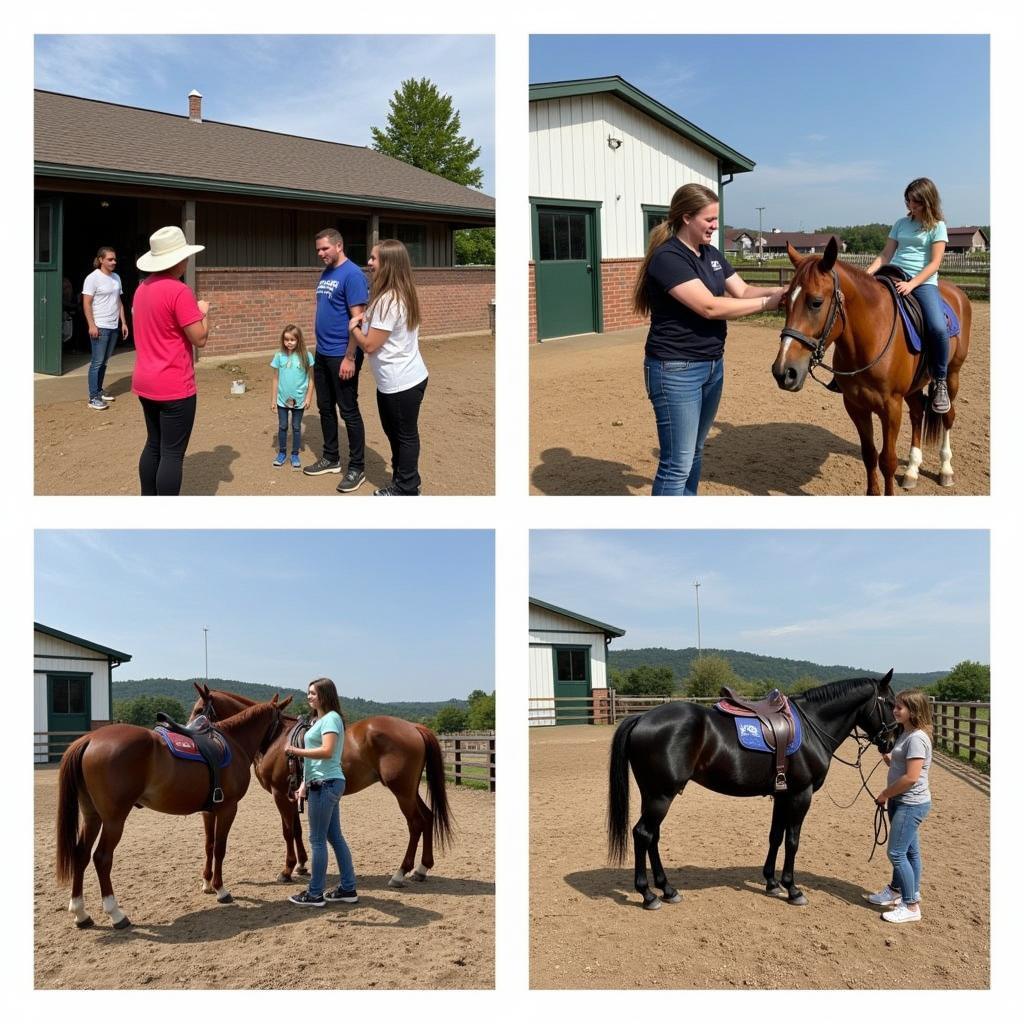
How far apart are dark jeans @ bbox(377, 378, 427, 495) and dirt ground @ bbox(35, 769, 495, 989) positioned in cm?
243

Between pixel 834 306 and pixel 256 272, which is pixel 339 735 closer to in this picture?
pixel 834 306

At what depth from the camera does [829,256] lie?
4707 mm

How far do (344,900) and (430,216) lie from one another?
46.3 ft

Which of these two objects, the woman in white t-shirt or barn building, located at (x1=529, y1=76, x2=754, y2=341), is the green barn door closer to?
barn building, located at (x1=529, y1=76, x2=754, y2=341)

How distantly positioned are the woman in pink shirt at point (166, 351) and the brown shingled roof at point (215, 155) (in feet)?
21.8

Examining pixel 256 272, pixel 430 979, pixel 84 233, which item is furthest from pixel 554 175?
pixel 430 979

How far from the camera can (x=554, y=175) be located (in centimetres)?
1193

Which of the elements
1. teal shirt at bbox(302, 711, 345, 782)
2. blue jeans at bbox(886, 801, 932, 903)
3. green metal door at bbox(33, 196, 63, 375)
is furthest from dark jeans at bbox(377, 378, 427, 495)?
green metal door at bbox(33, 196, 63, 375)

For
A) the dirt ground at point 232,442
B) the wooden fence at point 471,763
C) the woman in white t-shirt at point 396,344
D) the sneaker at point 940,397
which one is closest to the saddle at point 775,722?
the woman in white t-shirt at point 396,344

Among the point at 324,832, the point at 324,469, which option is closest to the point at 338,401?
the point at 324,469

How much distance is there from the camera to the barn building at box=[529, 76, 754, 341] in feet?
38.2

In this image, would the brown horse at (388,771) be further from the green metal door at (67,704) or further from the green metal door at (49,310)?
the green metal door at (67,704)

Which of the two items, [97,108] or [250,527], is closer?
[250,527]

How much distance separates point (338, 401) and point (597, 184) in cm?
799
